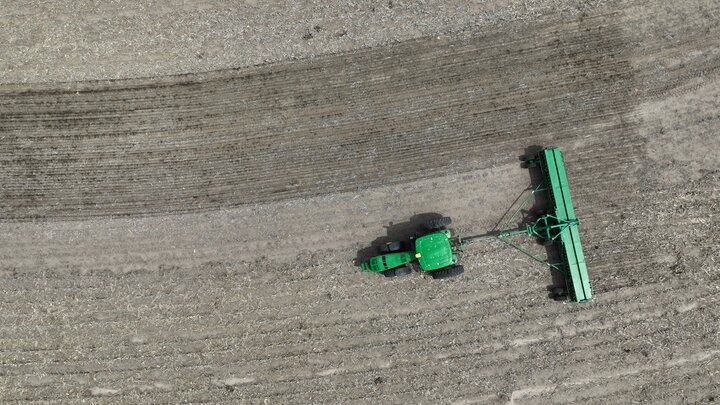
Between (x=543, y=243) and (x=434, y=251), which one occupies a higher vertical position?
(x=434, y=251)

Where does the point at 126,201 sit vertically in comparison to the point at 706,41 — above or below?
below

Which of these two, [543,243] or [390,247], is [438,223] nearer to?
[390,247]

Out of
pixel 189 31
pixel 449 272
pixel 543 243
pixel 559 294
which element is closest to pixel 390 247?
pixel 449 272

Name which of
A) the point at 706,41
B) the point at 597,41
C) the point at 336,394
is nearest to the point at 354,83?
the point at 597,41

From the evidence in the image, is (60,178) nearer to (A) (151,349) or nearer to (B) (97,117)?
(B) (97,117)

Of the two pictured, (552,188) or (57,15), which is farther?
(57,15)

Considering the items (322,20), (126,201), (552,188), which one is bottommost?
(552,188)

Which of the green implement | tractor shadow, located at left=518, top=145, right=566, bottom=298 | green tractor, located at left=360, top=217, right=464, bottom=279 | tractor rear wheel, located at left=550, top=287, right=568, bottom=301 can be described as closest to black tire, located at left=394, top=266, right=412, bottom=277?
green tractor, located at left=360, top=217, right=464, bottom=279
